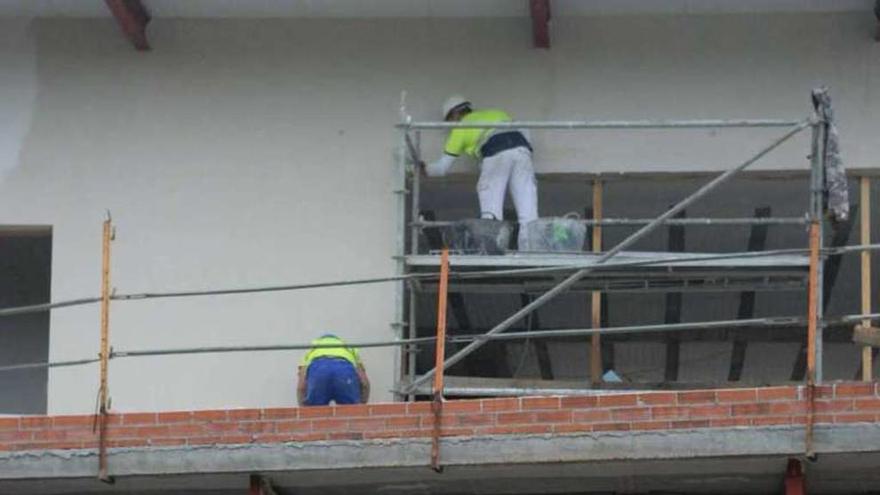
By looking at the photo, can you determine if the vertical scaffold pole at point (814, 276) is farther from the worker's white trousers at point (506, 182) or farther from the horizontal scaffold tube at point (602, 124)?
the worker's white trousers at point (506, 182)

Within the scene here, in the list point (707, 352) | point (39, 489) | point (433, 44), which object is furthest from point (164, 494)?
point (707, 352)

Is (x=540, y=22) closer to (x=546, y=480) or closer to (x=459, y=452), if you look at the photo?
(x=546, y=480)

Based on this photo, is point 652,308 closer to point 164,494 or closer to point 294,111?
point 294,111

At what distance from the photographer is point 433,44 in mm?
12539

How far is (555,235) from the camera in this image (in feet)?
38.4

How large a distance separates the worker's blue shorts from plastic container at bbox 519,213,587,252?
1524 millimetres

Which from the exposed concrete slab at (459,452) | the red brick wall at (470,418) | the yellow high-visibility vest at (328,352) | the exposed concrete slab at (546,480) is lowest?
the exposed concrete slab at (546,480)

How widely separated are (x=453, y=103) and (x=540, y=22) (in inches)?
33.0

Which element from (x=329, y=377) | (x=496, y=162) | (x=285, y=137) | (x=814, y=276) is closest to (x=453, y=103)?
(x=496, y=162)

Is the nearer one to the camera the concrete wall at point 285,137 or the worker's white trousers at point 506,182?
the worker's white trousers at point 506,182

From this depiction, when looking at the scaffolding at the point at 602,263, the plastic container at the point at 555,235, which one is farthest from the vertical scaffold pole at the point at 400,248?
the plastic container at the point at 555,235

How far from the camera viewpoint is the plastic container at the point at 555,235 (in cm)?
1168

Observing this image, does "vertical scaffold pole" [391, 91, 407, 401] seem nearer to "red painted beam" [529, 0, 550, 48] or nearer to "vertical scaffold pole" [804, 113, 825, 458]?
"red painted beam" [529, 0, 550, 48]

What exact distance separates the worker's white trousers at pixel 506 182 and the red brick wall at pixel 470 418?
2.46 metres
